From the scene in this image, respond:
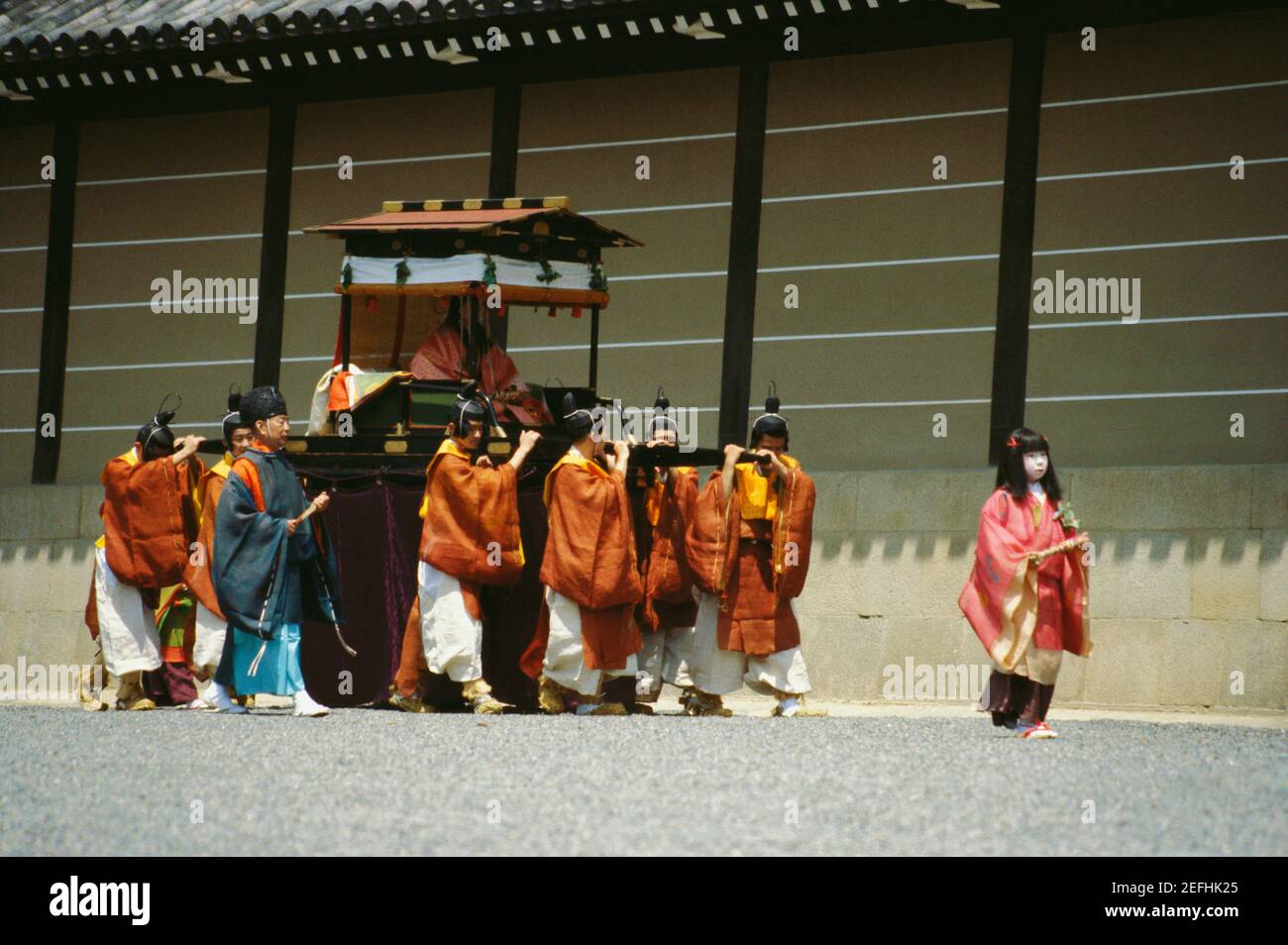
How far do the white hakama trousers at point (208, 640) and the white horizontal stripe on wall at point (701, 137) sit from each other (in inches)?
170

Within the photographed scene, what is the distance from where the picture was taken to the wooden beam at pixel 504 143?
1243 cm

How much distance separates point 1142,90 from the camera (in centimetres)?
1080

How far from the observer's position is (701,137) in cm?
1210

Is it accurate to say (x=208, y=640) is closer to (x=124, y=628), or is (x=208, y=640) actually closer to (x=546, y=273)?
(x=124, y=628)

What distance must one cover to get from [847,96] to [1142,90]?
1.87 metres

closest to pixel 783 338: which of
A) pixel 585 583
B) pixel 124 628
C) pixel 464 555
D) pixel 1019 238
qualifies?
pixel 1019 238

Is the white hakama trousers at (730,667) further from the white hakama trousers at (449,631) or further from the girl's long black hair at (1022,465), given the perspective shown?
the girl's long black hair at (1022,465)

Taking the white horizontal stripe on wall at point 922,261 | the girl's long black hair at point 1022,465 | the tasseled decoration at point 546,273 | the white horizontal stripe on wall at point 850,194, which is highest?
the white horizontal stripe on wall at point 850,194

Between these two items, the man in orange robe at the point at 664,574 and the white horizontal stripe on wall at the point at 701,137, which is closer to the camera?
the man in orange robe at the point at 664,574

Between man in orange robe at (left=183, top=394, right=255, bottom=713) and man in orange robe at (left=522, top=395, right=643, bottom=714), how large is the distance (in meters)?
1.67

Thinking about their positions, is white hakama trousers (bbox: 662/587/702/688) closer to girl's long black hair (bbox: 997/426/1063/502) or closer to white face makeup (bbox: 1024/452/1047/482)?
girl's long black hair (bbox: 997/426/1063/502)

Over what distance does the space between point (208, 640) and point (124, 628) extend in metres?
0.52

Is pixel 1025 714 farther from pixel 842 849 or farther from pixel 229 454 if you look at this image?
pixel 229 454

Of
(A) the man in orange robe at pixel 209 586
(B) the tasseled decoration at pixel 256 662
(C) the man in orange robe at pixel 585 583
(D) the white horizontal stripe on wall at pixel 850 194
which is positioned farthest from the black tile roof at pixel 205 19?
(B) the tasseled decoration at pixel 256 662
